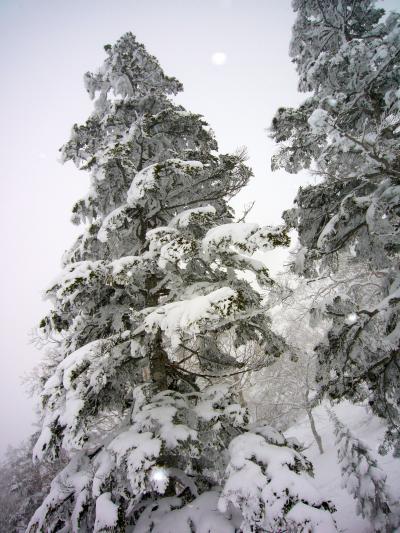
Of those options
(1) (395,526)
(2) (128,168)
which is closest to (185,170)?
(2) (128,168)

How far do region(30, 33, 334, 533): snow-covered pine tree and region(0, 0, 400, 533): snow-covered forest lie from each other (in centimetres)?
2

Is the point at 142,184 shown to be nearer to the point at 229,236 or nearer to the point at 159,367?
the point at 229,236

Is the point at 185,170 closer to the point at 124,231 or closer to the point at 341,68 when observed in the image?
the point at 124,231

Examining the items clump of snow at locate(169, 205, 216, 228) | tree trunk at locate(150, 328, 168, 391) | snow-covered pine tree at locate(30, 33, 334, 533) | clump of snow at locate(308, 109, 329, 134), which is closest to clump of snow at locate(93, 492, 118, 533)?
snow-covered pine tree at locate(30, 33, 334, 533)

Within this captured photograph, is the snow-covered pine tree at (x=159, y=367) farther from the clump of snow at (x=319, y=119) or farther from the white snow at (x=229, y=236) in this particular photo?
the clump of snow at (x=319, y=119)

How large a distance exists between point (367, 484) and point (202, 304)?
10.4 m

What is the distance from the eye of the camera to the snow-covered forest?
3.21m

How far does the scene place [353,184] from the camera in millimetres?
6367

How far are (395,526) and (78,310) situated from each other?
37.3 ft

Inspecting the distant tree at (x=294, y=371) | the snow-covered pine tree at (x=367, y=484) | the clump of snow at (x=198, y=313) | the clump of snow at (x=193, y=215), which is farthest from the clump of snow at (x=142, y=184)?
the snow-covered pine tree at (x=367, y=484)

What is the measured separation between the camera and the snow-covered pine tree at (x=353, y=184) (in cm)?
518

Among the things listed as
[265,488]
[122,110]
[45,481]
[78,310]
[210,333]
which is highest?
[122,110]

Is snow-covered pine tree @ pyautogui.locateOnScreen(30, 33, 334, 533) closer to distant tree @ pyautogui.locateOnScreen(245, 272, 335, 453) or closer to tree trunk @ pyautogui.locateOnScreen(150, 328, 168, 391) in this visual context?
tree trunk @ pyautogui.locateOnScreen(150, 328, 168, 391)

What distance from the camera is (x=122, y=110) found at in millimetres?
6797
